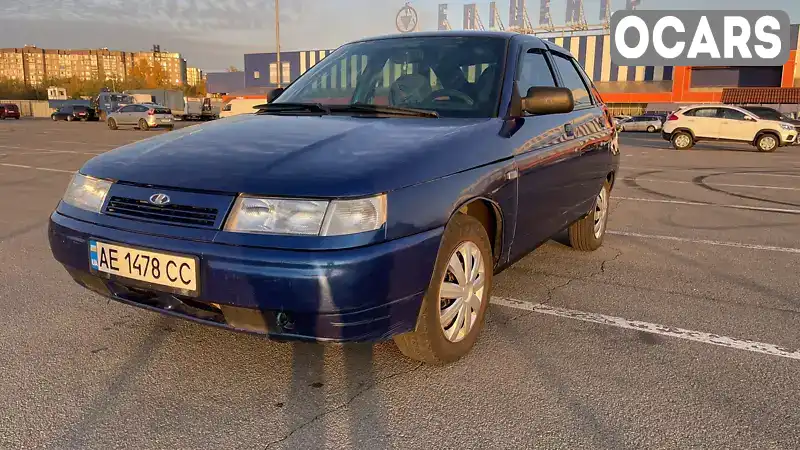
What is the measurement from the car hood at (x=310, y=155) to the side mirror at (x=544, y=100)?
0.28m

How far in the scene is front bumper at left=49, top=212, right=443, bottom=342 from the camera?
6.84ft

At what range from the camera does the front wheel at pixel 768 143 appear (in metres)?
18.3

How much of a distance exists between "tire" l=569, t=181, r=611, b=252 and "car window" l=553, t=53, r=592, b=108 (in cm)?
80

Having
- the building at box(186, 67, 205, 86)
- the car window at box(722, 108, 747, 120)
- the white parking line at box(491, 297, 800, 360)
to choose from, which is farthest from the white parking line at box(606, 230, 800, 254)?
the building at box(186, 67, 205, 86)

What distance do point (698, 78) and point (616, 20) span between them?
363 inches

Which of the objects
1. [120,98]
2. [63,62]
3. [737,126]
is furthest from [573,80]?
[63,62]

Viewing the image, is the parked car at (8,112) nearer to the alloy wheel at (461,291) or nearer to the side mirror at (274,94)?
the side mirror at (274,94)

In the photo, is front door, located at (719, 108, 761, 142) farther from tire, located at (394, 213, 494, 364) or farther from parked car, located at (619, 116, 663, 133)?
tire, located at (394, 213, 494, 364)

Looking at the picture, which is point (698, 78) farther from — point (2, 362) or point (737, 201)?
point (2, 362)

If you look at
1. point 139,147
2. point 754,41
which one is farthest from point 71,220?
point 754,41

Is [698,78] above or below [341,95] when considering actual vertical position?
above

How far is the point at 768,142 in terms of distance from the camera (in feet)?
60.3

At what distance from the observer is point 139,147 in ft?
9.23

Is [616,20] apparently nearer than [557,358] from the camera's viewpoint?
No
